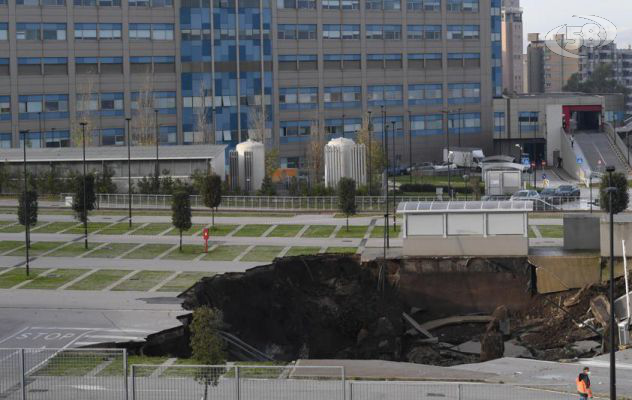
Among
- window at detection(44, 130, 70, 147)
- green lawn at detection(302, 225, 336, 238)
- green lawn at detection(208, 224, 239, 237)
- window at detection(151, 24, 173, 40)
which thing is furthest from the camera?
window at detection(151, 24, 173, 40)

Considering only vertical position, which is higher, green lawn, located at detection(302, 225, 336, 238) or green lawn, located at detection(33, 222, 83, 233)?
green lawn, located at detection(33, 222, 83, 233)

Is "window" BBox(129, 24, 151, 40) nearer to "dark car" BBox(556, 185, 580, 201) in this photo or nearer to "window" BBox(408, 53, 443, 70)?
"window" BBox(408, 53, 443, 70)

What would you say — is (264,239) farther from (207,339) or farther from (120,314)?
(207,339)

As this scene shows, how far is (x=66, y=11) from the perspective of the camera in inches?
4528

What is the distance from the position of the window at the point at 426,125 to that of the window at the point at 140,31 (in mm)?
28180

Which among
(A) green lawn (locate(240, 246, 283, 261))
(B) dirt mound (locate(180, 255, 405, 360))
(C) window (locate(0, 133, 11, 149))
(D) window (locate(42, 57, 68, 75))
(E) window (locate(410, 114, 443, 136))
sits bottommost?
(B) dirt mound (locate(180, 255, 405, 360))

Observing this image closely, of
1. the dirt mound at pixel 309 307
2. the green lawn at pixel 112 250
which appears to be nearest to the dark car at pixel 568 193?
the dirt mound at pixel 309 307

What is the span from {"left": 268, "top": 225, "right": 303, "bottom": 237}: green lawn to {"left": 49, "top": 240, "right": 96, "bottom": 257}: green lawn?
1057cm

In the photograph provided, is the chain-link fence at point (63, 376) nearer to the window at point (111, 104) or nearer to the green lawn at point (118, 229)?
the green lawn at point (118, 229)

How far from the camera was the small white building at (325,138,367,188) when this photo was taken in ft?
311

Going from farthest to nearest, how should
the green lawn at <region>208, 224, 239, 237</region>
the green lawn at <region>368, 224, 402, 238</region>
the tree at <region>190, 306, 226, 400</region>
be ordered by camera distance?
the green lawn at <region>208, 224, 239, 237</region> → the green lawn at <region>368, 224, 402, 238</region> → the tree at <region>190, 306, 226, 400</region>

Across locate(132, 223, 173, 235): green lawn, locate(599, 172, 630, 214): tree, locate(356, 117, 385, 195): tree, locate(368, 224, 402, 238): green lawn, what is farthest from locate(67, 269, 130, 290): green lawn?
locate(356, 117, 385, 195): tree

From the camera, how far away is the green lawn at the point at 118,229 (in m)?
70.9

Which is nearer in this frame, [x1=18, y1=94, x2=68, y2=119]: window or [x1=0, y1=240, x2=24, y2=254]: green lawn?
[x1=0, y1=240, x2=24, y2=254]: green lawn
